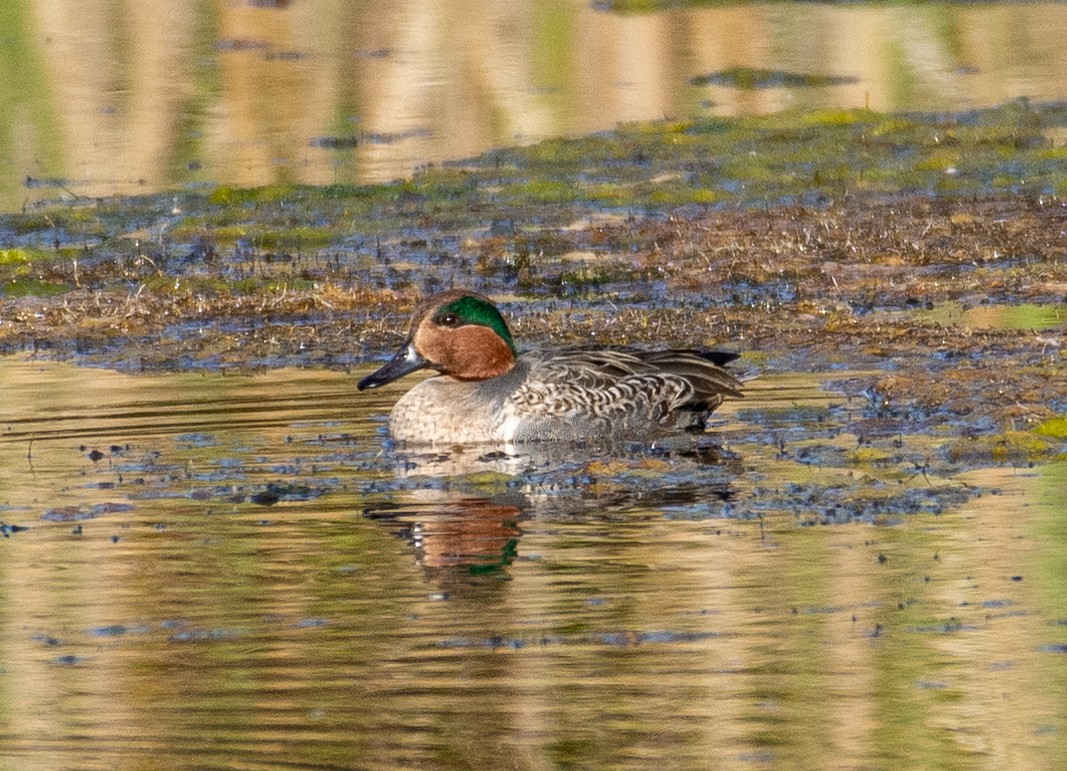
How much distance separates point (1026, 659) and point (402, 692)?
1742mm

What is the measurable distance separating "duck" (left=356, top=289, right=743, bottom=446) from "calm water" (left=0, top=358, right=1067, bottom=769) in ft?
0.68

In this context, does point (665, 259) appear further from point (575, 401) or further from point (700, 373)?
point (575, 401)

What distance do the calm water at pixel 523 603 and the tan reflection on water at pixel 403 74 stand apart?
31.7 feet

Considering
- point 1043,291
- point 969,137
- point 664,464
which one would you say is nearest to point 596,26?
point 969,137

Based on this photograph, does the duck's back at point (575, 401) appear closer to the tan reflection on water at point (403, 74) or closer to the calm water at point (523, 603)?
the calm water at point (523, 603)

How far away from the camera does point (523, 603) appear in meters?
7.08

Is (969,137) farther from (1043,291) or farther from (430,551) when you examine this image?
A: (430,551)

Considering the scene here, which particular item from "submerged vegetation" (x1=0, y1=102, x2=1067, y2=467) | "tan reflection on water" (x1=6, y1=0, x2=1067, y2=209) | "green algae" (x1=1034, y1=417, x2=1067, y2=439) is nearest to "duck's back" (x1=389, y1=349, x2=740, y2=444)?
"submerged vegetation" (x1=0, y1=102, x2=1067, y2=467)

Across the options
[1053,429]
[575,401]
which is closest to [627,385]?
[575,401]

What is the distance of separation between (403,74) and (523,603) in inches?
770

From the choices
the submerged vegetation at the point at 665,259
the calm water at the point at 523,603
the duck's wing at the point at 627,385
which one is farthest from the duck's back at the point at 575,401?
the submerged vegetation at the point at 665,259

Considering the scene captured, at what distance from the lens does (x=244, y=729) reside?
229 inches

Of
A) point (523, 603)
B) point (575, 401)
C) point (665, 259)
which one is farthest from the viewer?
point (665, 259)

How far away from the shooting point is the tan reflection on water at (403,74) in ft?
68.6
